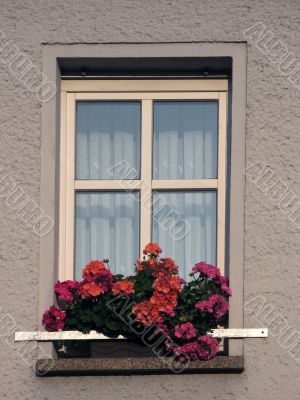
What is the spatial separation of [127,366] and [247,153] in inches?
60.8

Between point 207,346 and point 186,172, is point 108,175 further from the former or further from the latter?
point 207,346

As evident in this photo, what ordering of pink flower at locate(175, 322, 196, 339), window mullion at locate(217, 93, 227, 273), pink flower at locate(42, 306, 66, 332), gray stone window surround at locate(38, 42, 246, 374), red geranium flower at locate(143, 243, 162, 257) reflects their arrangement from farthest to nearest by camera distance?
window mullion at locate(217, 93, 227, 273) → red geranium flower at locate(143, 243, 162, 257) → gray stone window surround at locate(38, 42, 246, 374) → pink flower at locate(42, 306, 66, 332) → pink flower at locate(175, 322, 196, 339)

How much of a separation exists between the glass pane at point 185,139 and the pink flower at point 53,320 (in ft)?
4.00

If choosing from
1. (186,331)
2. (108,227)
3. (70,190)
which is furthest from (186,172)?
(186,331)

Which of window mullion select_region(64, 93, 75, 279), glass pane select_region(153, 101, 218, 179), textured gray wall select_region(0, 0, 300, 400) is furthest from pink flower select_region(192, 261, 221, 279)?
window mullion select_region(64, 93, 75, 279)

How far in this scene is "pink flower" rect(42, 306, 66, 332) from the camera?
824cm

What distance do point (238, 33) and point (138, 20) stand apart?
0.65 meters

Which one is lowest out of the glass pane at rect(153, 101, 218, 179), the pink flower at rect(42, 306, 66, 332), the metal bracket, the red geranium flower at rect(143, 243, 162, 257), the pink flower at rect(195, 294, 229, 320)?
the metal bracket

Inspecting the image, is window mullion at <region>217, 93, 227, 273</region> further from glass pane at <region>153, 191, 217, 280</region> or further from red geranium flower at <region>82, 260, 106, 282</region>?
red geranium flower at <region>82, 260, 106, 282</region>

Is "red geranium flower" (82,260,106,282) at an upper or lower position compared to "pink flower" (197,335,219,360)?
upper

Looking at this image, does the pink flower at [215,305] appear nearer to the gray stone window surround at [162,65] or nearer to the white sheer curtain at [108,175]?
the gray stone window surround at [162,65]

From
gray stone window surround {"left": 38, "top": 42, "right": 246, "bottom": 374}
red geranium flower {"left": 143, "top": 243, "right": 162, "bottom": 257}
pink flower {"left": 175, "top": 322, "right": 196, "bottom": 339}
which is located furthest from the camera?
red geranium flower {"left": 143, "top": 243, "right": 162, "bottom": 257}

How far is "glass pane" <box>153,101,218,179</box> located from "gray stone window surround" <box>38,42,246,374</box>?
209mm

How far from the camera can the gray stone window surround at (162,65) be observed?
837 cm
